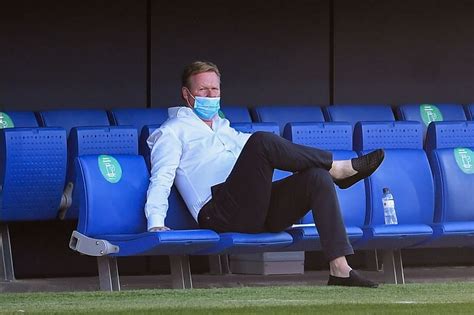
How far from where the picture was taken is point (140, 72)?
984 centimetres

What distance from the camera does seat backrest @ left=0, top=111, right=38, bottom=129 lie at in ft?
27.0

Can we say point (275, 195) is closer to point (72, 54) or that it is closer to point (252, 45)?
point (72, 54)

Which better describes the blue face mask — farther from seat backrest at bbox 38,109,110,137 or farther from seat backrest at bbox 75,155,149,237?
seat backrest at bbox 38,109,110,137

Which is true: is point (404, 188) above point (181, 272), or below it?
above

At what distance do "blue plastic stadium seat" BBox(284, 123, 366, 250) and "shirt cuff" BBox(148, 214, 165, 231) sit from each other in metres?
0.66

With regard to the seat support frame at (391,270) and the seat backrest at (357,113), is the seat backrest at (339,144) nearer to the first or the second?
the seat support frame at (391,270)

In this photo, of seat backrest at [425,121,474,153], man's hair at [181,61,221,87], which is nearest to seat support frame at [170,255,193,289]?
man's hair at [181,61,221,87]

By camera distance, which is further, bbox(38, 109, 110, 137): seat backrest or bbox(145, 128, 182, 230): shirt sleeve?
bbox(38, 109, 110, 137): seat backrest

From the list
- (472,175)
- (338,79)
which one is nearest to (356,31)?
(338,79)

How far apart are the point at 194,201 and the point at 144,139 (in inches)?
41.5

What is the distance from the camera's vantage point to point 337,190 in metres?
7.15

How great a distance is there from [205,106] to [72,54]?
2975 mm

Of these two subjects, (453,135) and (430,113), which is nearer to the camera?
(453,135)

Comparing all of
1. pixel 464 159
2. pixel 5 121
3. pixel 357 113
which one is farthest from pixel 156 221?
pixel 357 113
